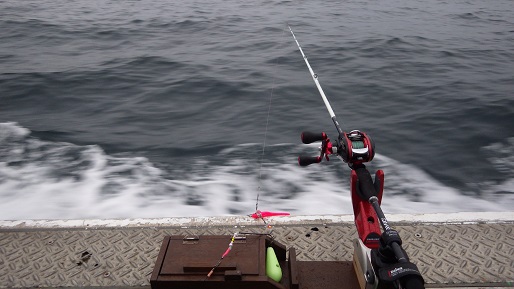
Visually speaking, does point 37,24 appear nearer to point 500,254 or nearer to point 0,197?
point 0,197

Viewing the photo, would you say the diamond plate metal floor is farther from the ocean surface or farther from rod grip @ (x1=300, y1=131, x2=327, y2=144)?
the ocean surface

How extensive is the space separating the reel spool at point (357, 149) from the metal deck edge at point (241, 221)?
1.07m

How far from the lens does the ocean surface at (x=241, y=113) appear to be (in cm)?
515

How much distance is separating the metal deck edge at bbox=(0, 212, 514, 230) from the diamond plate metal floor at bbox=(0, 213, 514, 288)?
2 cm

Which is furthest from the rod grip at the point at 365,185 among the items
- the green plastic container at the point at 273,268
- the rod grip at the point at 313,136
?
the green plastic container at the point at 273,268

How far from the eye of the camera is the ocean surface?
5.15m

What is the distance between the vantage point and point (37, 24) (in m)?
13.9

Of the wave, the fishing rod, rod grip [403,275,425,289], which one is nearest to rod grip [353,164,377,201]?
the fishing rod

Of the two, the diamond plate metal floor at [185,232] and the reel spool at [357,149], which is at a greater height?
the reel spool at [357,149]

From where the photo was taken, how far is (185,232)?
334 centimetres

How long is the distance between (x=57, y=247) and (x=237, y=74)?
6.92 m

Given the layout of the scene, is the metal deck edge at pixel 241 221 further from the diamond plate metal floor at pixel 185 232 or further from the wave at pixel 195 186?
the wave at pixel 195 186

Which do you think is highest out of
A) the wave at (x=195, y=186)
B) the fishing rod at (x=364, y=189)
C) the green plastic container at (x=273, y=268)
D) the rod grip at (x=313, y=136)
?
the rod grip at (x=313, y=136)

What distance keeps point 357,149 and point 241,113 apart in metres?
5.45
